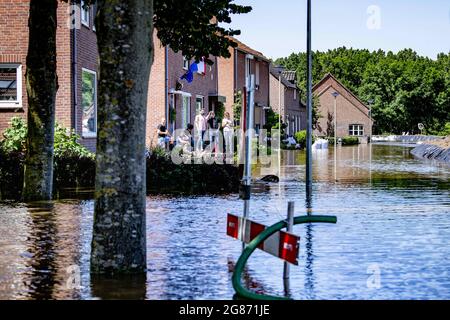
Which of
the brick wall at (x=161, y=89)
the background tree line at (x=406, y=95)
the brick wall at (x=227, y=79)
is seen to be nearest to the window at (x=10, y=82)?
the brick wall at (x=161, y=89)

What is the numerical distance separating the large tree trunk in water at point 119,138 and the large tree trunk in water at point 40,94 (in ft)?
23.6

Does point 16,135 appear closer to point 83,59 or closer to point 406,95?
point 83,59

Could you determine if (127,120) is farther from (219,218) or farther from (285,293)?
(219,218)

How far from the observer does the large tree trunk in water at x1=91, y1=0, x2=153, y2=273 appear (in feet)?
27.5

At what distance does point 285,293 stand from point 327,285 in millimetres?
586

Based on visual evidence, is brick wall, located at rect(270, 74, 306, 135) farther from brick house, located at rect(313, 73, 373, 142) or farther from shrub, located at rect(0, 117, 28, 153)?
shrub, located at rect(0, 117, 28, 153)

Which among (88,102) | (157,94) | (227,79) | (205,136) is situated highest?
(227,79)

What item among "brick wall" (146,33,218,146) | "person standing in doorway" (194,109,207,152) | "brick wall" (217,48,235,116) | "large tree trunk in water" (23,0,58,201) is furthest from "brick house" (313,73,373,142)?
"large tree trunk in water" (23,0,58,201)

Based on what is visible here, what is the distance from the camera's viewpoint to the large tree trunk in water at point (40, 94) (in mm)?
15359

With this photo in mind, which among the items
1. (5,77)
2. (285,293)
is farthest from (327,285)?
(5,77)

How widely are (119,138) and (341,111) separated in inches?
3768

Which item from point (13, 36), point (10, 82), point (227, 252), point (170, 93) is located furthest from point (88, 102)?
point (227, 252)

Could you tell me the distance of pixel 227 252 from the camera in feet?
33.2
